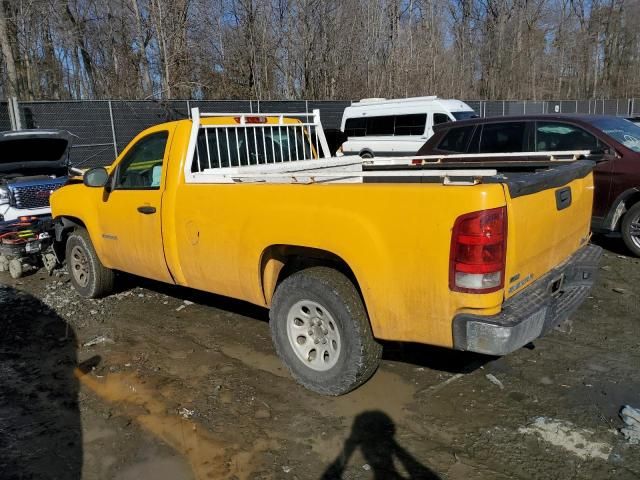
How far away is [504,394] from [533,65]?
152 ft

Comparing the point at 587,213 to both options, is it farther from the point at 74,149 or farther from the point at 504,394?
the point at 74,149

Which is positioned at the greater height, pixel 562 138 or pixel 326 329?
pixel 562 138

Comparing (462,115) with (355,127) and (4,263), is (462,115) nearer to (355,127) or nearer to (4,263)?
(355,127)

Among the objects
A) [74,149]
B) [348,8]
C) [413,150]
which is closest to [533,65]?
[348,8]

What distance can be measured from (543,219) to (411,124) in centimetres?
1390

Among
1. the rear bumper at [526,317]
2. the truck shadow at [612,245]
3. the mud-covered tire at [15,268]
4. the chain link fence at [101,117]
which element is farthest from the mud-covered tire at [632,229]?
the chain link fence at [101,117]

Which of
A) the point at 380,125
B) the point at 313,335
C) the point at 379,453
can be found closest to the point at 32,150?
the point at 313,335

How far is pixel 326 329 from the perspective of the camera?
3.71 metres

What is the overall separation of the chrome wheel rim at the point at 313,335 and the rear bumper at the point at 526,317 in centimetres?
93

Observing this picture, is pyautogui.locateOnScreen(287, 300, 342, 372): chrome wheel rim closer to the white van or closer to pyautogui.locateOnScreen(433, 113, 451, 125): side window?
the white van

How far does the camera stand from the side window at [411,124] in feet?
53.6

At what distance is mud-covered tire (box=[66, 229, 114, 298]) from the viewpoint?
5906 millimetres

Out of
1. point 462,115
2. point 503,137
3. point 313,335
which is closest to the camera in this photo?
point 313,335

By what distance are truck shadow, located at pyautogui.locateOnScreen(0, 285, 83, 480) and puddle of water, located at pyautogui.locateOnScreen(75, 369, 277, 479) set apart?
0.89ft
